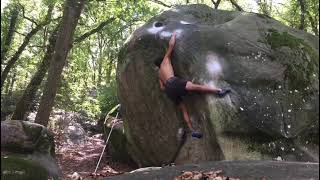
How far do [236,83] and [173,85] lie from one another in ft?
5.02

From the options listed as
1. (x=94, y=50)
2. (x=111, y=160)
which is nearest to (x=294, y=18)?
(x=111, y=160)

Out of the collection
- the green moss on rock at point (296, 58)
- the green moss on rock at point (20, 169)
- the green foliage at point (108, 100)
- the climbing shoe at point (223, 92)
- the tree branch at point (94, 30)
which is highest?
the tree branch at point (94, 30)

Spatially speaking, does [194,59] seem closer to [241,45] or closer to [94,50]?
[241,45]

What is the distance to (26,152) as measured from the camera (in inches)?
363

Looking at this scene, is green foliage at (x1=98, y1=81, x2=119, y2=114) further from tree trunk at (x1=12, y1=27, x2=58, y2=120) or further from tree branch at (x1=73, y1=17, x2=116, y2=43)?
tree trunk at (x1=12, y1=27, x2=58, y2=120)

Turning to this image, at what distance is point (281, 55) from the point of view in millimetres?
8547

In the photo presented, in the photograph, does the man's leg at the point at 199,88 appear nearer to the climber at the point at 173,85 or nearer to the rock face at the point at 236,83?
the climber at the point at 173,85

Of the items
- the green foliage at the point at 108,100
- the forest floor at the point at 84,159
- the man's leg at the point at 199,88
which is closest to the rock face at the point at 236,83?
the man's leg at the point at 199,88

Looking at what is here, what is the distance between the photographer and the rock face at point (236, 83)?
7.90 m

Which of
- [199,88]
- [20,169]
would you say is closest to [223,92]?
[199,88]

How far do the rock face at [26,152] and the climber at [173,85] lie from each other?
3.03 m

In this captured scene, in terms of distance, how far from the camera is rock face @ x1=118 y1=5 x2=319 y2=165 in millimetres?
7898

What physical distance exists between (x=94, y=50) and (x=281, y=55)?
3212 centimetres

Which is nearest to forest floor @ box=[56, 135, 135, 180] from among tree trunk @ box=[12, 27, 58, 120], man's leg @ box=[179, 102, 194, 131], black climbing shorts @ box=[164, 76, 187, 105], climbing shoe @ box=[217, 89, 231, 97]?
tree trunk @ box=[12, 27, 58, 120]
